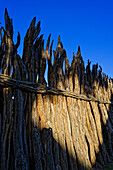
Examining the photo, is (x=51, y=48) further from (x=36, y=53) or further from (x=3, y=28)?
(x=3, y=28)

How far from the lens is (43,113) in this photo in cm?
255

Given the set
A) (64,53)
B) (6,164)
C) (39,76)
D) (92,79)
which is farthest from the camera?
(92,79)

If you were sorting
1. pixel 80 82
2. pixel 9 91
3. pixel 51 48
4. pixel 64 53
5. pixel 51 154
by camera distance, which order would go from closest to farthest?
1. pixel 9 91
2. pixel 51 154
3. pixel 51 48
4. pixel 64 53
5. pixel 80 82

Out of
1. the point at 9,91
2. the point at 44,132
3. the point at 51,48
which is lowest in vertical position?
the point at 44,132

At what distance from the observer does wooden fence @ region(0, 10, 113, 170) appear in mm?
2166

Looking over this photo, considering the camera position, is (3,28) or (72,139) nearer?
(3,28)

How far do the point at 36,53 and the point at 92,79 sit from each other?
2208 millimetres

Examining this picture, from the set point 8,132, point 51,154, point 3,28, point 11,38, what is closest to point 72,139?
point 51,154

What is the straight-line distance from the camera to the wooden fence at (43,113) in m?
2.17

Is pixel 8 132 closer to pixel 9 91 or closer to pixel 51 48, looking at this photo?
pixel 9 91

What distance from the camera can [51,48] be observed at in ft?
10.4

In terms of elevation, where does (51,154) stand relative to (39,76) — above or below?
below

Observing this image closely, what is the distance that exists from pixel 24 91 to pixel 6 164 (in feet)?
3.52

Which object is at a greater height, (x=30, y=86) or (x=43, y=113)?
(x=30, y=86)
